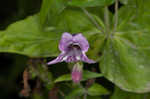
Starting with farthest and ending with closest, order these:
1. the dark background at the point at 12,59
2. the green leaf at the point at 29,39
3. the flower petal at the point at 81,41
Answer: the dark background at the point at 12,59, the green leaf at the point at 29,39, the flower petal at the point at 81,41

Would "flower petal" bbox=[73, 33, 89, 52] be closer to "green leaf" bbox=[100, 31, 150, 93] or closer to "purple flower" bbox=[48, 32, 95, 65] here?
"purple flower" bbox=[48, 32, 95, 65]

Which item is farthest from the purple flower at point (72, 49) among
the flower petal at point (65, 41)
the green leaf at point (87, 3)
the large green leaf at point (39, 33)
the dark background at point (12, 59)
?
the dark background at point (12, 59)

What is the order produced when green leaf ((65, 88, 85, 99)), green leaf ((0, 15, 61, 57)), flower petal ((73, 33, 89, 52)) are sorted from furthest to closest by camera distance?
green leaf ((0, 15, 61, 57)), green leaf ((65, 88, 85, 99)), flower petal ((73, 33, 89, 52))

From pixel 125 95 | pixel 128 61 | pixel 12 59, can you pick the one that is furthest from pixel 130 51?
pixel 12 59

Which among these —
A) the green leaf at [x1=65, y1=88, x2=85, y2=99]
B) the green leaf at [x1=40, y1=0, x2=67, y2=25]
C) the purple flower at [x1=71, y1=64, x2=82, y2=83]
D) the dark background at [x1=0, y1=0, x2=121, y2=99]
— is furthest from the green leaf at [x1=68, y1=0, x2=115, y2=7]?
the dark background at [x1=0, y1=0, x2=121, y2=99]

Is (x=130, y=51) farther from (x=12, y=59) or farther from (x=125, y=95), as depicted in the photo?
(x=12, y=59)

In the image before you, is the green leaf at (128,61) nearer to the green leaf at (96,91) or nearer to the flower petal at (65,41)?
the green leaf at (96,91)

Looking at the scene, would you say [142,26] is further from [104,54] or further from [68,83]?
[68,83]

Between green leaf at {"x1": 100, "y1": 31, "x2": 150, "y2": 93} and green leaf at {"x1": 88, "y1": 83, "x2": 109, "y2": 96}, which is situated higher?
green leaf at {"x1": 100, "y1": 31, "x2": 150, "y2": 93}

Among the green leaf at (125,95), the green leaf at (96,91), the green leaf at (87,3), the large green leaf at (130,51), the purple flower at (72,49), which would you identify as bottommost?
the green leaf at (125,95)
